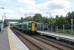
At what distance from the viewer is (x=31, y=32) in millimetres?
53219

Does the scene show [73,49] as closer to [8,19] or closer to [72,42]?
[72,42]

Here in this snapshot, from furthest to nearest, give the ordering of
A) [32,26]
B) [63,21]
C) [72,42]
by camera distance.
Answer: [63,21] → [32,26] → [72,42]

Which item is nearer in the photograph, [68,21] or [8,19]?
[68,21]

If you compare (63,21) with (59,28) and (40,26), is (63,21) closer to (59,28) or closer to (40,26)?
(40,26)

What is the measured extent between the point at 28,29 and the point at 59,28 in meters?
12.3

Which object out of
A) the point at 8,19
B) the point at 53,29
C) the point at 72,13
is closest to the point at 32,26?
the point at 53,29

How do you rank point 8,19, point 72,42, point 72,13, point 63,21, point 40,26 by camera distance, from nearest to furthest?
point 72,42 < point 40,26 < point 63,21 < point 72,13 < point 8,19

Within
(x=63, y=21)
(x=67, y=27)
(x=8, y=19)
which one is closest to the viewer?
(x=67, y=27)

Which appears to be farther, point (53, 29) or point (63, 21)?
point (63, 21)

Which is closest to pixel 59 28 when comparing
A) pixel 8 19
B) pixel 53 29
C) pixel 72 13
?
pixel 53 29

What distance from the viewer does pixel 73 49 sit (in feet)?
68.7

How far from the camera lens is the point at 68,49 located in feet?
69.7

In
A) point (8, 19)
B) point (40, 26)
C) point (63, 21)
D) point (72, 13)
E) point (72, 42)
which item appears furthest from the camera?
point (8, 19)

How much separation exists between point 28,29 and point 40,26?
65.0ft
